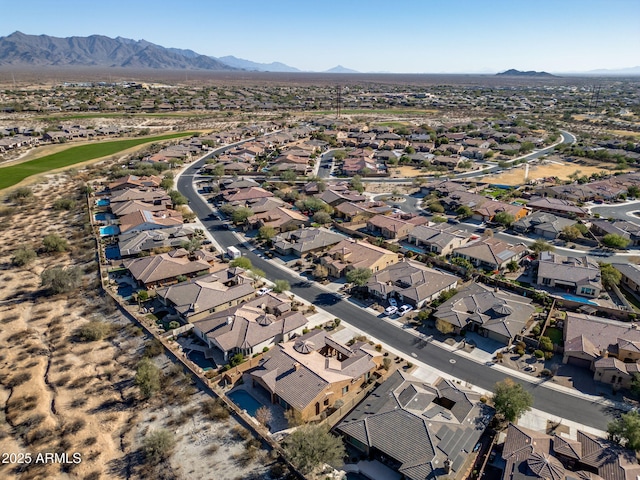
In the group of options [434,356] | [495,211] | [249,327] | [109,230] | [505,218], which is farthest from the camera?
[495,211]

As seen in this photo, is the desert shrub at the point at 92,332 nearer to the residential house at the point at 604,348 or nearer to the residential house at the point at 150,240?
the residential house at the point at 150,240

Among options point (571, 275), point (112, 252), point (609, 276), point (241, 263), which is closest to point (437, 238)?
point (571, 275)

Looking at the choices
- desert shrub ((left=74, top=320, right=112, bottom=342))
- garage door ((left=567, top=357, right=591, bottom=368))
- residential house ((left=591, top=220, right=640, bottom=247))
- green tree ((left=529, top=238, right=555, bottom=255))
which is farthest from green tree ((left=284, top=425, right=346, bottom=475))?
residential house ((left=591, top=220, right=640, bottom=247))

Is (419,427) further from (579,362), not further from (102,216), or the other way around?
(102,216)

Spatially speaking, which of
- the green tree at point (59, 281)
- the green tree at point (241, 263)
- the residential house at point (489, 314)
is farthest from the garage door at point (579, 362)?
the green tree at point (59, 281)

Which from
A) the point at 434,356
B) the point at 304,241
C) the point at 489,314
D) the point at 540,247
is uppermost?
the point at 540,247

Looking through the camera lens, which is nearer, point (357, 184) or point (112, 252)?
point (112, 252)

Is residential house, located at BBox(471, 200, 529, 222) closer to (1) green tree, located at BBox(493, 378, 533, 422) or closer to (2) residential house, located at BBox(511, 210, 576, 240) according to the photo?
(2) residential house, located at BBox(511, 210, 576, 240)
